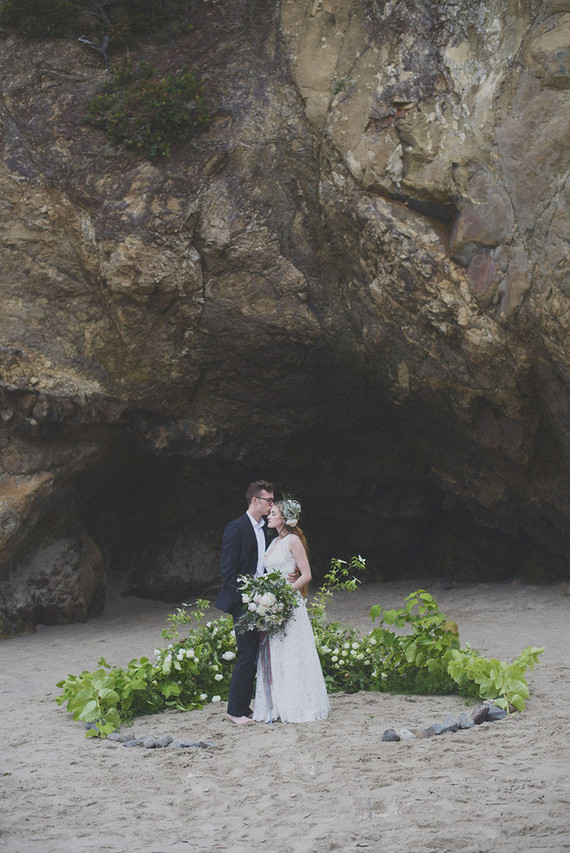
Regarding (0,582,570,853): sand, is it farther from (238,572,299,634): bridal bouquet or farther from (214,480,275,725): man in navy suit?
(238,572,299,634): bridal bouquet

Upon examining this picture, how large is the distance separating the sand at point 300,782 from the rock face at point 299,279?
131 inches

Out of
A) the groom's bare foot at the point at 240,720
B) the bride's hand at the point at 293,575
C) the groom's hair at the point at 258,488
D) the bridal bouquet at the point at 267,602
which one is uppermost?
the groom's hair at the point at 258,488

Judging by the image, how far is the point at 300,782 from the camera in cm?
493

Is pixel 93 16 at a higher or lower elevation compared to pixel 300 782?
higher

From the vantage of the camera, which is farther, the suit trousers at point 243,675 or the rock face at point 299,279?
the rock face at point 299,279

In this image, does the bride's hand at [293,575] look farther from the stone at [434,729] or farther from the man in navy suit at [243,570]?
the stone at [434,729]

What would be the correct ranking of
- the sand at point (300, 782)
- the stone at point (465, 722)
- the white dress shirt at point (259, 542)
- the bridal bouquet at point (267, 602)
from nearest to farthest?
the sand at point (300, 782) < the stone at point (465, 722) < the bridal bouquet at point (267, 602) < the white dress shirt at point (259, 542)

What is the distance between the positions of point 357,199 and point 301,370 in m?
2.27

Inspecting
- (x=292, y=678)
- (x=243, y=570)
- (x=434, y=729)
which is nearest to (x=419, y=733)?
(x=434, y=729)

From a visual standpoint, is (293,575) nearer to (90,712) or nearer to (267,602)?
(267,602)

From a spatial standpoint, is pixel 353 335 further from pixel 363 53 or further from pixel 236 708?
pixel 236 708

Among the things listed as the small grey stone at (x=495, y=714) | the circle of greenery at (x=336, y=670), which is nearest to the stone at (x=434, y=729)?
the small grey stone at (x=495, y=714)

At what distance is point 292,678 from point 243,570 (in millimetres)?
849

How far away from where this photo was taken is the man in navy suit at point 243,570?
6348mm
